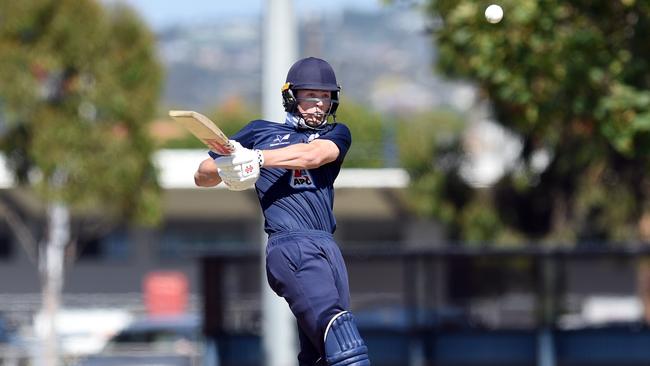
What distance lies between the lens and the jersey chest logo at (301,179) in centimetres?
765

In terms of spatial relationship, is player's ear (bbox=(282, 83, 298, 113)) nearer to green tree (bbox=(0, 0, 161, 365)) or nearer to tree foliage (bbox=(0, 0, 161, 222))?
green tree (bbox=(0, 0, 161, 365))

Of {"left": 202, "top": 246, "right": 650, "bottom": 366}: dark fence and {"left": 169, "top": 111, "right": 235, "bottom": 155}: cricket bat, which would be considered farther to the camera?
{"left": 202, "top": 246, "right": 650, "bottom": 366}: dark fence

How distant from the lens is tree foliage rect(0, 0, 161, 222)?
30.5 m

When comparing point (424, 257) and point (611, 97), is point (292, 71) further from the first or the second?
point (424, 257)

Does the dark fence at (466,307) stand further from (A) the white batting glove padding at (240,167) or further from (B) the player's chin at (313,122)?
(A) the white batting glove padding at (240,167)

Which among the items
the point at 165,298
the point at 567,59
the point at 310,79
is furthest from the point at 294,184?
the point at 165,298

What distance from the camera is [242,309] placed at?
20.1 m

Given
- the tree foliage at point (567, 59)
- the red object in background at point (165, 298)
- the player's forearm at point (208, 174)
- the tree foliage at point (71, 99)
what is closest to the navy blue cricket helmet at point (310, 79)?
the player's forearm at point (208, 174)

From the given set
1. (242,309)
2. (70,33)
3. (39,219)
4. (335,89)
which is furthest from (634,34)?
(39,219)

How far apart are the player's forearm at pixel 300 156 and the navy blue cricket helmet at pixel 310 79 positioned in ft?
1.04

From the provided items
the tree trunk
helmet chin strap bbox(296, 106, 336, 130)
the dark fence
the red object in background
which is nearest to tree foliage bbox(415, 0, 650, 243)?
the dark fence

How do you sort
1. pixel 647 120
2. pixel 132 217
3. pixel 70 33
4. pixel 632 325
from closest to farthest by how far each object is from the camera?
1. pixel 647 120
2. pixel 632 325
3. pixel 70 33
4. pixel 132 217

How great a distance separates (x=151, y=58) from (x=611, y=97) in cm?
1869

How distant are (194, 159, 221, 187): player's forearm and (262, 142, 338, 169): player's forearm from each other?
380 millimetres
